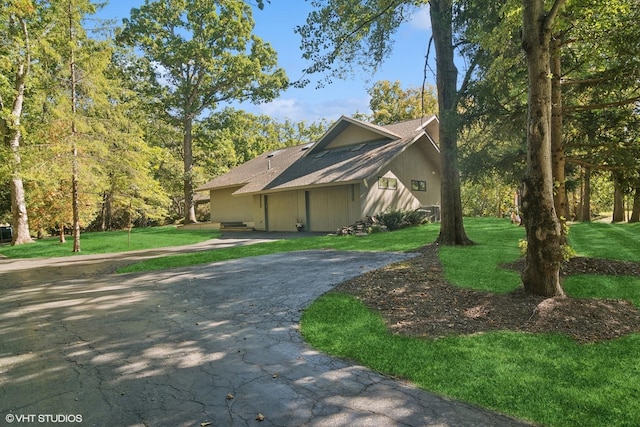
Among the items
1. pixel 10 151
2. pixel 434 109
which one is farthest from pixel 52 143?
pixel 434 109

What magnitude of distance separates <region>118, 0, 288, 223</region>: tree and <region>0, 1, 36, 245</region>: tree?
459 inches

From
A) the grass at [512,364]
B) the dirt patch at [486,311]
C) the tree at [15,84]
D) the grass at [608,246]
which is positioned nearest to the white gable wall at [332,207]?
the grass at [608,246]

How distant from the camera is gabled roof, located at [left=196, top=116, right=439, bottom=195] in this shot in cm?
1822

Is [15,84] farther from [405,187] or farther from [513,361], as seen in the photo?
[513,361]

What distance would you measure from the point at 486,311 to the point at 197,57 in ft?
100

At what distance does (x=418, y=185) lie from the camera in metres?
22.0

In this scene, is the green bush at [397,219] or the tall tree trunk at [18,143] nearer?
the green bush at [397,219]

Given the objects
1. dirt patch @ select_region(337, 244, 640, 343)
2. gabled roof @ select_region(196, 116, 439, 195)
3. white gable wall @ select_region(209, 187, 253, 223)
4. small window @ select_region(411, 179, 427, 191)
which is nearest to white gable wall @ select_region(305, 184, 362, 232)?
gabled roof @ select_region(196, 116, 439, 195)

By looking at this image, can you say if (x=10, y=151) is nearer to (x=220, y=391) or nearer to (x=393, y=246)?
(x=393, y=246)

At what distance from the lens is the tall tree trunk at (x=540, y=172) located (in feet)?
16.4

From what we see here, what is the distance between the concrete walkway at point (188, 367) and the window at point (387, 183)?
487 inches

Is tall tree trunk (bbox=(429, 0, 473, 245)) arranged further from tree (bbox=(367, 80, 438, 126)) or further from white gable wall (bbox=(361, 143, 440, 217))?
tree (bbox=(367, 80, 438, 126))

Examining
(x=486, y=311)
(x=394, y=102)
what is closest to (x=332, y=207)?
(x=486, y=311)

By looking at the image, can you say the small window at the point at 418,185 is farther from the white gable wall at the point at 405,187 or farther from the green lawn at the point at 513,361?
the green lawn at the point at 513,361
